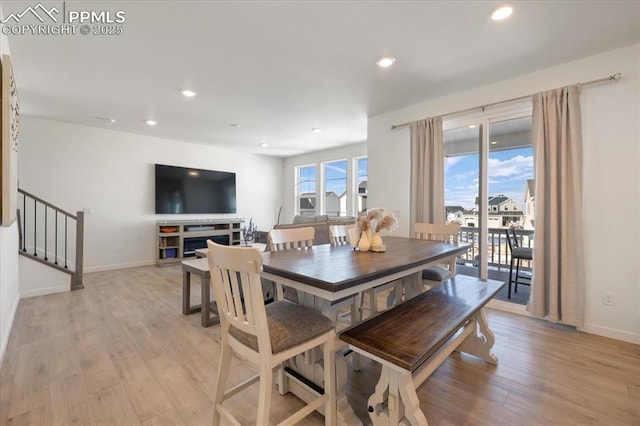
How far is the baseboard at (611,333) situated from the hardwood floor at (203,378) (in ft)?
0.29

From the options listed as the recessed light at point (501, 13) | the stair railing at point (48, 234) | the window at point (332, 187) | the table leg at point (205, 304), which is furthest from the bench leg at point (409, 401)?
the window at point (332, 187)

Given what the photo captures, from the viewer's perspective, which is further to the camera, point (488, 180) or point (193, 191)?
point (193, 191)

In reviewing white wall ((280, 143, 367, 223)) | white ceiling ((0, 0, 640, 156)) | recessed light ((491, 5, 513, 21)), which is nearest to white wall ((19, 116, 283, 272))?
white ceiling ((0, 0, 640, 156))

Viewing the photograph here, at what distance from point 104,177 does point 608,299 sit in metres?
7.05

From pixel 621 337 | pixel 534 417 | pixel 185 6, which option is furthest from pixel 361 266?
pixel 621 337

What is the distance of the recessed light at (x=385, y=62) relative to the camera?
258 cm

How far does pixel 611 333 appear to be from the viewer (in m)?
2.45

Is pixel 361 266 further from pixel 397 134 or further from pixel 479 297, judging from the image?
pixel 397 134

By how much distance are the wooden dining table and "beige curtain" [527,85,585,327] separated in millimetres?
1465

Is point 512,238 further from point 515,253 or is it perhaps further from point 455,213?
point 455,213

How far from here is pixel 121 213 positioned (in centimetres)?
515

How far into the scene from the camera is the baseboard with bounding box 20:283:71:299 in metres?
3.49

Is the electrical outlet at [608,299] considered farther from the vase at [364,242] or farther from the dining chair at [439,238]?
the vase at [364,242]

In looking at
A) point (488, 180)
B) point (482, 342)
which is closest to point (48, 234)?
point (482, 342)
